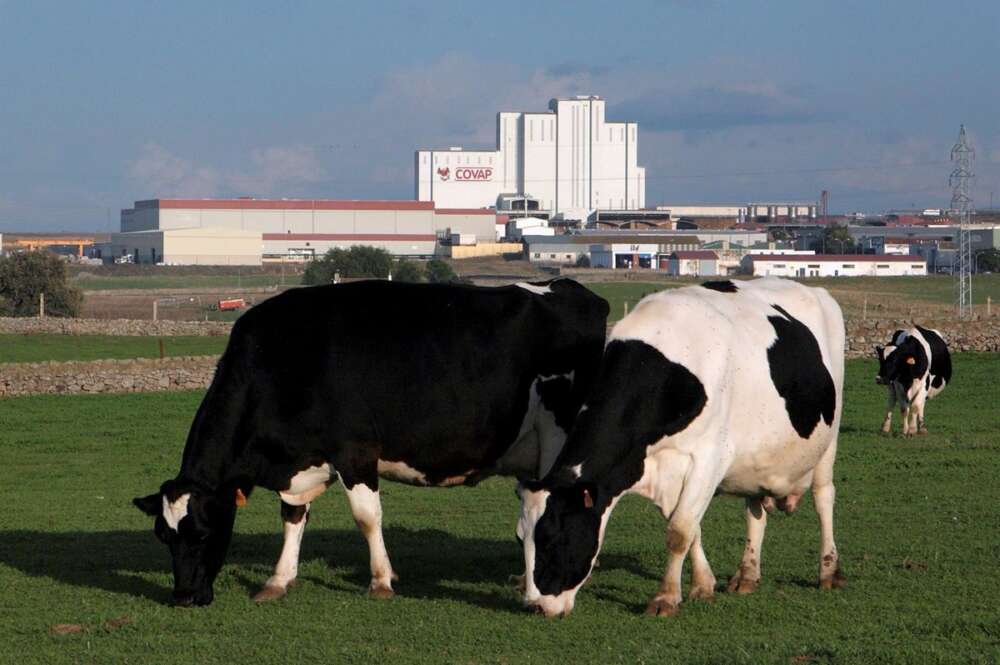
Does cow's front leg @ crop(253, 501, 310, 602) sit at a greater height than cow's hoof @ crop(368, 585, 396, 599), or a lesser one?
greater

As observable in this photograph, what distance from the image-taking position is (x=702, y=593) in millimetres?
9766

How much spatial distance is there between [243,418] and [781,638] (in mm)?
3993

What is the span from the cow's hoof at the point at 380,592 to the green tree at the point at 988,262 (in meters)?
112

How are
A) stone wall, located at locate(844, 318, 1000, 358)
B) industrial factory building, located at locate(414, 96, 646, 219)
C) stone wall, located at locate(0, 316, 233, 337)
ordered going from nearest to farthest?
1. stone wall, located at locate(844, 318, 1000, 358)
2. stone wall, located at locate(0, 316, 233, 337)
3. industrial factory building, located at locate(414, 96, 646, 219)

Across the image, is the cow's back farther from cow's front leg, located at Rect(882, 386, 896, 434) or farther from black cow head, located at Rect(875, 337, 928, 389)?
cow's front leg, located at Rect(882, 386, 896, 434)

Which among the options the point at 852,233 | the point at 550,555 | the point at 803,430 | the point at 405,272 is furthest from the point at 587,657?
the point at 852,233

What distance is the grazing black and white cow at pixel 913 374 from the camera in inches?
864

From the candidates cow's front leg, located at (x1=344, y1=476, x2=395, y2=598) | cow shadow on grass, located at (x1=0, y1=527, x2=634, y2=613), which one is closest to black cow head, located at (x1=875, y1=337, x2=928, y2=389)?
cow shadow on grass, located at (x1=0, y1=527, x2=634, y2=613)

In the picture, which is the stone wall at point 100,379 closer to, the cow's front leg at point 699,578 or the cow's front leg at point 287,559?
the cow's front leg at point 287,559

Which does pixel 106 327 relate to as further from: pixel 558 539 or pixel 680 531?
pixel 558 539

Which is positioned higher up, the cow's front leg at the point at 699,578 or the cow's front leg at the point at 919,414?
the cow's front leg at the point at 699,578

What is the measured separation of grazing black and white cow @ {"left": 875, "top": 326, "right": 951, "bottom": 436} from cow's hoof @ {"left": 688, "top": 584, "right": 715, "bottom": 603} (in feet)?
41.7

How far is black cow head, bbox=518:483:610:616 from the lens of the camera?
28.7 ft

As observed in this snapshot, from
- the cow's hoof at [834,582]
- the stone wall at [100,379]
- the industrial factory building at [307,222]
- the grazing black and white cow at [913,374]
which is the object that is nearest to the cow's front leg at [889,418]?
the grazing black and white cow at [913,374]
